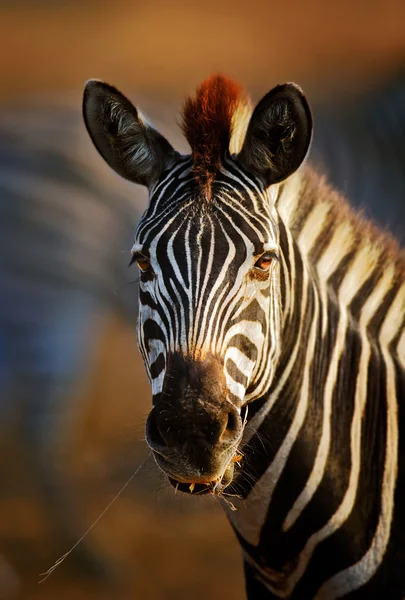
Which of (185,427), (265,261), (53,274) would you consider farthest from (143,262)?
(53,274)

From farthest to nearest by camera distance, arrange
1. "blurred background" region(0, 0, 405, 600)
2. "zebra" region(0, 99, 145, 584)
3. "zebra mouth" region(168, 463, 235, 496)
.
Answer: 1. "zebra" region(0, 99, 145, 584)
2. "blurred background" region(0, 0, 405, 600)
3. "zebra mouth" region(168, 463, 235, 496)

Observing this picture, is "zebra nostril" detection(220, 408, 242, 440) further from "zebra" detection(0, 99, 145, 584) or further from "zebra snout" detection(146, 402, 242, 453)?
"zebra" detection(0, 99, 145, 584)

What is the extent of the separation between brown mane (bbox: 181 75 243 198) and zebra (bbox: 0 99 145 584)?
444 cm

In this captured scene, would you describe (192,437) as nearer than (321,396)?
Yes

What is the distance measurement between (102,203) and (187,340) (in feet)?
17.4

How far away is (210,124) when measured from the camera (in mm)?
2342

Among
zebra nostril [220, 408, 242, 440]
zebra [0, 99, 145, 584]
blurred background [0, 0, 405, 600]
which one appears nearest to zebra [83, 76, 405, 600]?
zebra nostril [220, 408, 242, 440]

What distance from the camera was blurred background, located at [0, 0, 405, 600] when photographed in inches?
253

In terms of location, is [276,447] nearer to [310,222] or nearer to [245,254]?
[245,254]

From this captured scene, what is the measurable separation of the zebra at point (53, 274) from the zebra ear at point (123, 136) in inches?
165

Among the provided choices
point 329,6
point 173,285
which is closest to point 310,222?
point 173,285

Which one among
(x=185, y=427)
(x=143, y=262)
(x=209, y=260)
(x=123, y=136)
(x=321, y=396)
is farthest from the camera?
(x=123, y=136)

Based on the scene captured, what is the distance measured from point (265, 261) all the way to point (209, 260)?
0.71ft

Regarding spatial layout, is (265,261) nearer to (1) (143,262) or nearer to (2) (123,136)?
(1) (143,262)
